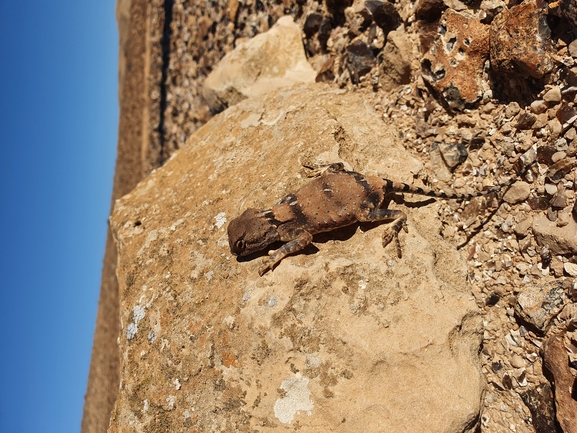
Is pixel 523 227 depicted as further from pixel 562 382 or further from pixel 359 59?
pixel 359 59

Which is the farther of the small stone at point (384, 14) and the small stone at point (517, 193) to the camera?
the small stone at point (384, 14)

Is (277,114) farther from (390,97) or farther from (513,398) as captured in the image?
(513,398)

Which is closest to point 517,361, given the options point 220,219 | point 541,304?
point 541,304

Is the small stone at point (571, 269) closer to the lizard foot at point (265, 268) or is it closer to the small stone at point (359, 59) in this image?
the lizard foot at point (265, 268)

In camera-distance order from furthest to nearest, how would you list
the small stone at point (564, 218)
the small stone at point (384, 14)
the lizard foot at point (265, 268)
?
the small stone at point (384, 14)
the lizard foot at point (265, 268)
the small stone at point (564, 218)

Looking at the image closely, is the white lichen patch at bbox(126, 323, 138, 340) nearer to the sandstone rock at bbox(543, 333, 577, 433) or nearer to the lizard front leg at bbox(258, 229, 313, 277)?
the lizard front leg at bbox(258, 229, 313, 277)

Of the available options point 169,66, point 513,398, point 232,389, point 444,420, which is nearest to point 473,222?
point 513,398

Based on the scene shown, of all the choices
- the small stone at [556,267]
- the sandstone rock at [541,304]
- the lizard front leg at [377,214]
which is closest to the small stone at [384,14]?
the lizard front leg at [377,214]

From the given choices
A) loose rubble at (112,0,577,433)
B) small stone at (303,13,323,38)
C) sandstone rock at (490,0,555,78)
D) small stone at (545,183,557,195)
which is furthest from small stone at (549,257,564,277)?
small stone at (303,13,323,38)
